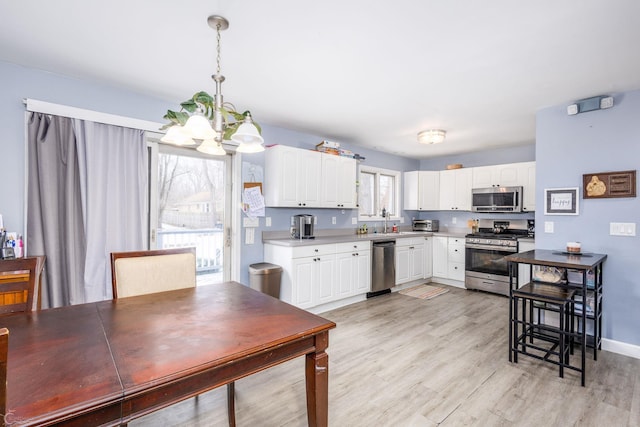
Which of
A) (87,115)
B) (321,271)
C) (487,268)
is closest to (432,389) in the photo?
(321,271)

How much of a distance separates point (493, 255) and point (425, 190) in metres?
1.68

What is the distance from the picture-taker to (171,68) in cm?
242

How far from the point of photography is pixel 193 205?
3.44 meters

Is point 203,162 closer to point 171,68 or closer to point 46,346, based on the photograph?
point 171,68

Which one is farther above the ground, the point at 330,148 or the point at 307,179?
the point at 330,148

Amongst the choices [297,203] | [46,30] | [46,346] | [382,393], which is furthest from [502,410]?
[46,30]

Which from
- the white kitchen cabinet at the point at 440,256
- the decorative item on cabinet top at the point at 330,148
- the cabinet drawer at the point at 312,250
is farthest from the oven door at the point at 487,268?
Answer: the decorative item on cabinet top at the point at 330,148

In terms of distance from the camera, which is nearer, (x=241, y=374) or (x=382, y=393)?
Result: (x=241, y=374)

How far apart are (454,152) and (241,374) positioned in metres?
5.53

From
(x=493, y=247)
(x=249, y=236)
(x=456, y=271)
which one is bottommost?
(x=456, y=271)

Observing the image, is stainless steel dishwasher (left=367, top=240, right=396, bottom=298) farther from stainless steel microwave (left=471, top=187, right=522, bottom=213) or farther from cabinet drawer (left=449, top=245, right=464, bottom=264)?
stainless steel microwave (left=471, top=187, right=522, bottom=213)

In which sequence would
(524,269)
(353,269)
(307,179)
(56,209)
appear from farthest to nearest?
(524,269), (353,269), (307,179), (56,209)

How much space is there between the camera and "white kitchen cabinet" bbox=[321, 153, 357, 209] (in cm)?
416

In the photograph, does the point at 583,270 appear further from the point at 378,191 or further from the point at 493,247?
the point at 378,191
